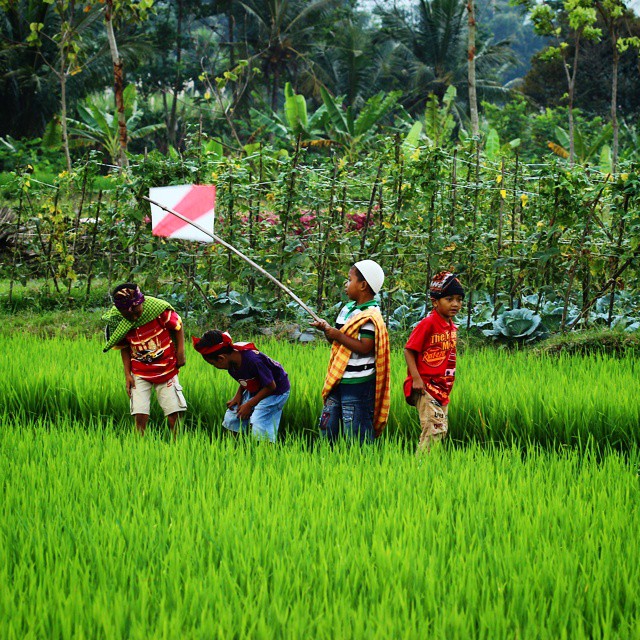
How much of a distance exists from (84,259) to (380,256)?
3.52 metres

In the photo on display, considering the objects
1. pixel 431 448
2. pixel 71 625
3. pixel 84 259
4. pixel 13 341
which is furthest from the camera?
pixel 84 259

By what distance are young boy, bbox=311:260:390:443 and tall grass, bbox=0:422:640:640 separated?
0.44 meters

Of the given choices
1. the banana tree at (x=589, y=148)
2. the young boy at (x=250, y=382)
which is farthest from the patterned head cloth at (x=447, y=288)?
the banana tree at (x=589, y=148)

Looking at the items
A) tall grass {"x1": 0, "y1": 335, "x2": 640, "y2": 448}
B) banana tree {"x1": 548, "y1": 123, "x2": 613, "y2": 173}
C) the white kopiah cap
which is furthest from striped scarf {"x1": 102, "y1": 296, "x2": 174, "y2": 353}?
banana tree {"x1": 548, "y1": 123, "x2": 613, "y2": 173}

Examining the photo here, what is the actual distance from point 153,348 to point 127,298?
1.23ft

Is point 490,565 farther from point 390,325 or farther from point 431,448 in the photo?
point 390,325

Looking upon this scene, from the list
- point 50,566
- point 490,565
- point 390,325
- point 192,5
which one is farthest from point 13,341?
point 192,5

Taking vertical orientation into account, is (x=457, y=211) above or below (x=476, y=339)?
above

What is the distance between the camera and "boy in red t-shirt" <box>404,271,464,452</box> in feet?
15.2

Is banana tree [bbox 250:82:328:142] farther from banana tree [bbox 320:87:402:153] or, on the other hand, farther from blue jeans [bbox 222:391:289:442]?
blue jeans [bbox 222:391:289:442]

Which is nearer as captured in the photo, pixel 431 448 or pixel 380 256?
pixel 431 448

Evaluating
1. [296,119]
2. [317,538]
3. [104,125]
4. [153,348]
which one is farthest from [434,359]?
[104,125]

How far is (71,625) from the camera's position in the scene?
2.43 metres

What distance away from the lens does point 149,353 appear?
5148mm
